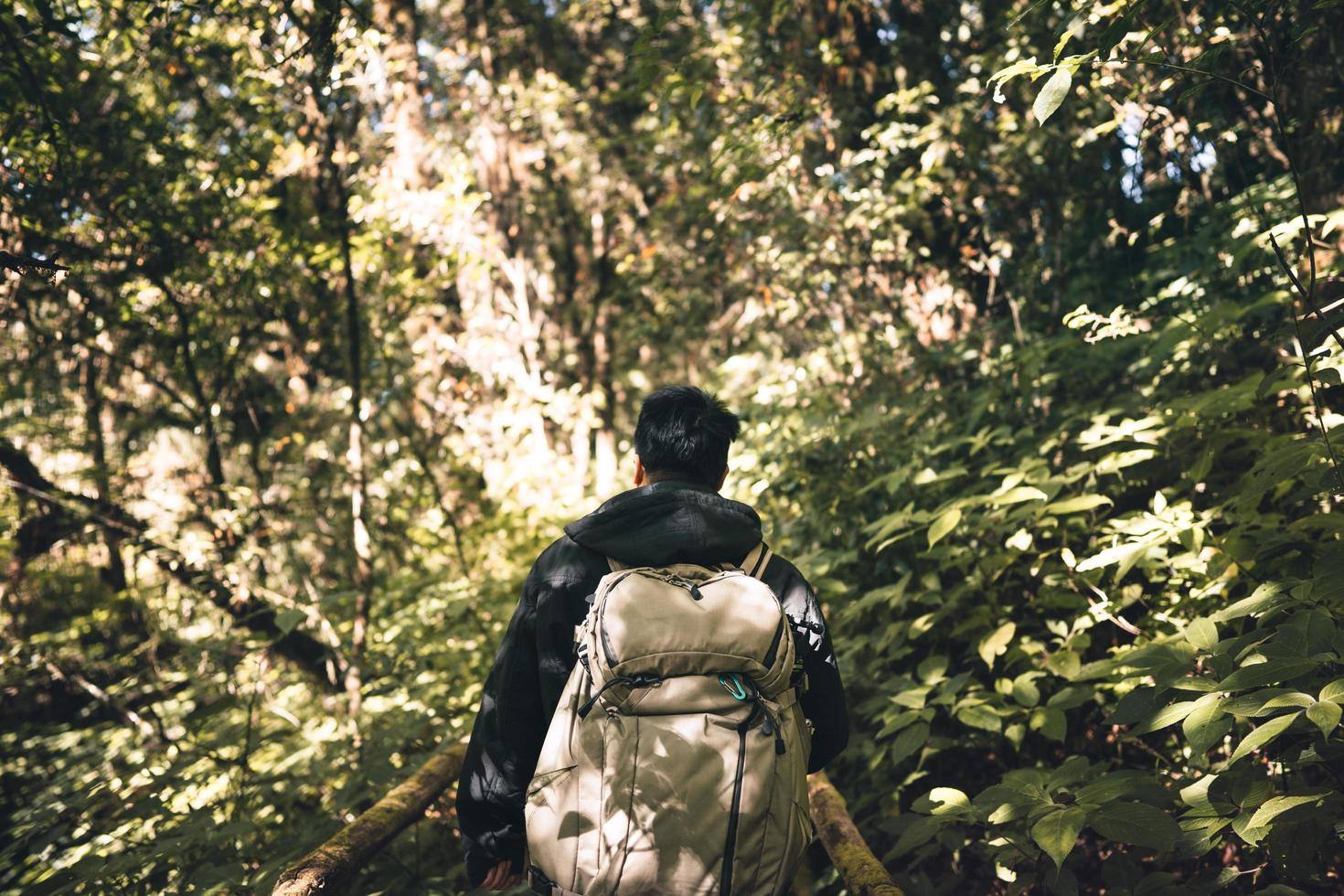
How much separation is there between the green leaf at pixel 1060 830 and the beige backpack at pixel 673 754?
0.58 m

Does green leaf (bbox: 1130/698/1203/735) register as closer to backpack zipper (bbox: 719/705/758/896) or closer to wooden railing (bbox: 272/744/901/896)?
wooden railing (bbox: 272/744/901/896)

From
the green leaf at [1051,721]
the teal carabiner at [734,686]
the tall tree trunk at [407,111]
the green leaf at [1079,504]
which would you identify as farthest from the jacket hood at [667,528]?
the tall tree trunk at [407,111]

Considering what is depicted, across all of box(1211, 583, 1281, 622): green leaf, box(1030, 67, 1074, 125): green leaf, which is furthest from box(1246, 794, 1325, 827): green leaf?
box(1030, 67, 1074, 125): green leaf

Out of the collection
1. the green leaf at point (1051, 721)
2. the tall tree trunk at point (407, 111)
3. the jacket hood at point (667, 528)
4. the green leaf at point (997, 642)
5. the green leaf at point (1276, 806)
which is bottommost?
the green leaf at point (1051, 721)

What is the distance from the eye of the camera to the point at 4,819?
22.9 ft

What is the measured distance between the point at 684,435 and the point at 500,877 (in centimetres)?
125

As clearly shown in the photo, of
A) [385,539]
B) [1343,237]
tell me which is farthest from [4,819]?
[1343,237]

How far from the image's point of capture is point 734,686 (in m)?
1.76

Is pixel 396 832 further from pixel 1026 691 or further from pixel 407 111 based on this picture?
pixel 407 111

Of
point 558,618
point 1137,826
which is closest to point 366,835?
point 558,618

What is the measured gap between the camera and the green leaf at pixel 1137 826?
190 cm

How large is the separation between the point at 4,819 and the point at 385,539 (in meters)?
3.81

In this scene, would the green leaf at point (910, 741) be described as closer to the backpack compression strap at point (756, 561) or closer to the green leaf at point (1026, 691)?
the green leaf at point (1026, 691)

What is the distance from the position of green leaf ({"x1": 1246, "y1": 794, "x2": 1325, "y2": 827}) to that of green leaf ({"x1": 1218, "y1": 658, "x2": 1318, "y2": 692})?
0.25 m
